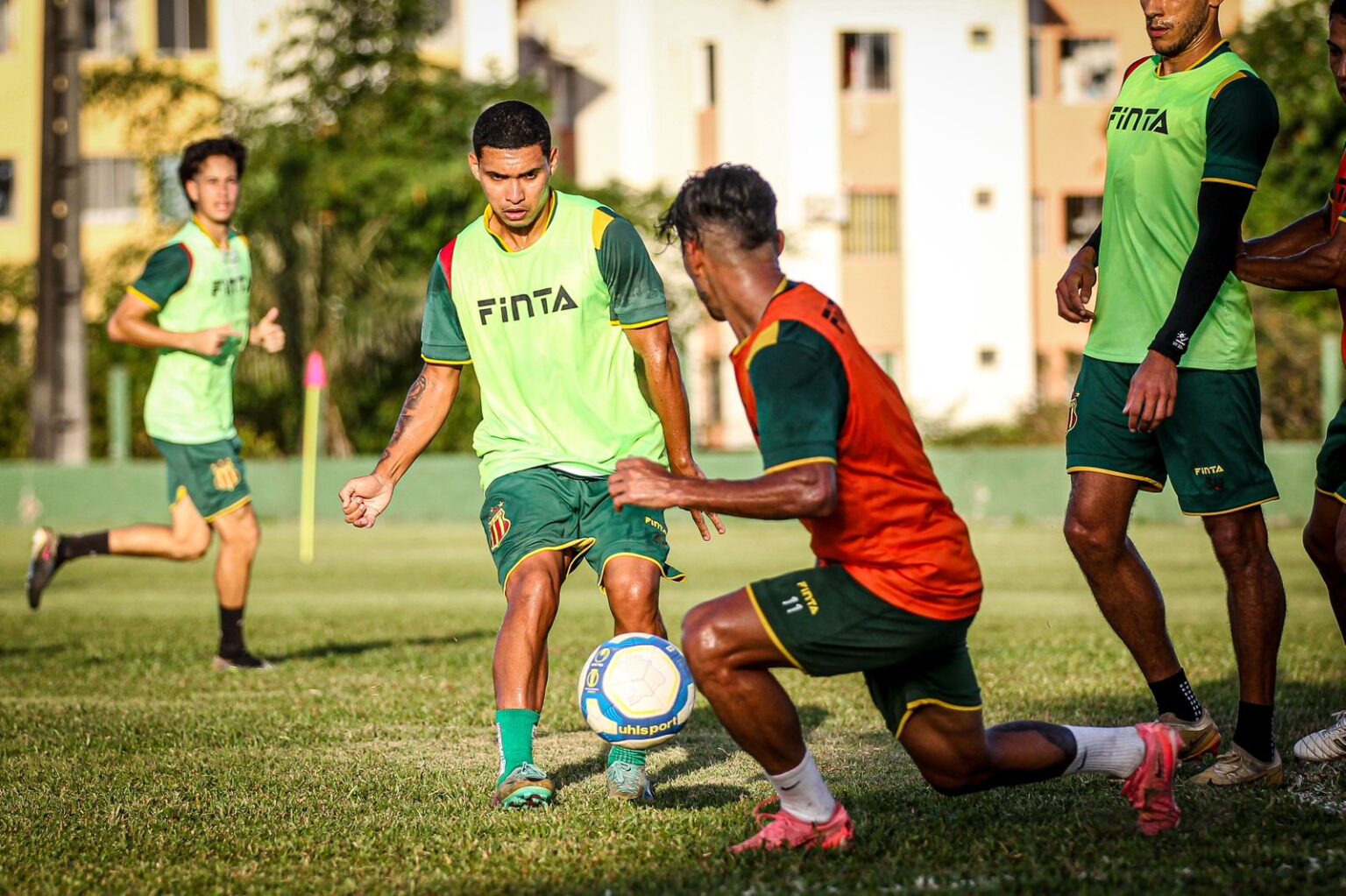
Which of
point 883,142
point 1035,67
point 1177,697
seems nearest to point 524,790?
point 1177,697

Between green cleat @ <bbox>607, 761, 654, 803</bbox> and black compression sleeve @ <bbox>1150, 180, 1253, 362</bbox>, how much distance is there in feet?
7.30

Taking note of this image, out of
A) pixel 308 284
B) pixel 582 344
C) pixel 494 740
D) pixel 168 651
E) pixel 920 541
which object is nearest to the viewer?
pixel 920 541

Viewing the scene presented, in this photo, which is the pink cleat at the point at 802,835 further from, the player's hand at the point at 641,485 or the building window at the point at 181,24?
the building window at the point at 181,24

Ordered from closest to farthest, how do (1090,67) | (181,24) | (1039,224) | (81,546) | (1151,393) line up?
(1151,393) < (81,546) < (181,24) < (1039,224) < (1090,67)

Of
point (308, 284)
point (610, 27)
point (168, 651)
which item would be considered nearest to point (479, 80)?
point (610, 27)

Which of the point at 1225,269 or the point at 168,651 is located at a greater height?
the point at 1225,269

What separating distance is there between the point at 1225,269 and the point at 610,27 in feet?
110

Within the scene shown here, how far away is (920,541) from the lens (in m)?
4.46

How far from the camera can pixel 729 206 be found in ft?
14.7

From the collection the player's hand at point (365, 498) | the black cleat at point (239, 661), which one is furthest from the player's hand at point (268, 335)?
the player's hand at point (365, 498)

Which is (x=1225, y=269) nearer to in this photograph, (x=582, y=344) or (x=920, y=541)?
(x=920, y=541)

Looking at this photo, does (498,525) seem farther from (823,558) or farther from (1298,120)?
(1298,120)

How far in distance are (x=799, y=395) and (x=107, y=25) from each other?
3634cm

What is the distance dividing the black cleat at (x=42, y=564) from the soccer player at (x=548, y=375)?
507 cm
